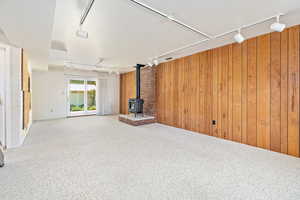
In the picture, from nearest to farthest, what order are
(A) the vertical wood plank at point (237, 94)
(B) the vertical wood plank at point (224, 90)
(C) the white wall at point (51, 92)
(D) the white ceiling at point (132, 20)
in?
(D) the white ceiling at point (132, 20) → (A) the vertical wood plank at point (237, 94) → (B) the vertical wood plank at point (224, 90) → (C) the white wall at point (51, 92)

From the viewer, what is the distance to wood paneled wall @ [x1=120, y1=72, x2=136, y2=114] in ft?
23.7

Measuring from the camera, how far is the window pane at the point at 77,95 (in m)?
7.11

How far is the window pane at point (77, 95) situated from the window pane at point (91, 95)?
0.29 m

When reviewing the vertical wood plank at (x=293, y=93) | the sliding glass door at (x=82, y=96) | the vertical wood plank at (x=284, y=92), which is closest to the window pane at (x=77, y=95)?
the sliding glass door at (x=82, y=96)

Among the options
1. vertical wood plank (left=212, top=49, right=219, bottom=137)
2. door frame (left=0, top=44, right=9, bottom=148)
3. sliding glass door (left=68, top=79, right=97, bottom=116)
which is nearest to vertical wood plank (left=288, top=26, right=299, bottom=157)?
vertical wood plank (left=212, top=49, right=219, bottom=137)

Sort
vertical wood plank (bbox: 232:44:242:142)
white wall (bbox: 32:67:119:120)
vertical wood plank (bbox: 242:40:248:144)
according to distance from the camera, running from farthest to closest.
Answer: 1. white wall (bbox: 32:67:119:120)
2. vertical wood plank (bbox: 232:44:242:142)
3. vertical wood plank (bbox: 242:40:248:144)

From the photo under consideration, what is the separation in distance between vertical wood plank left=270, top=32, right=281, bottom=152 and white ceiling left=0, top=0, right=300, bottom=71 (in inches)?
14.7

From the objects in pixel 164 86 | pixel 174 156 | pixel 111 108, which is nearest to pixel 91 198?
pixel 174 156

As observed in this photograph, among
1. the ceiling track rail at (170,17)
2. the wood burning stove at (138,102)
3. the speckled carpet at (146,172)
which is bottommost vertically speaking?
the speckled carpet at (146,172)

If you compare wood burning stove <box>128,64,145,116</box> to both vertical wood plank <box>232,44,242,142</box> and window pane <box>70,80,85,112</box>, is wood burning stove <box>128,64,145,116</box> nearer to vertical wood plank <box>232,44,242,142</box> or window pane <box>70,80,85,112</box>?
vertical wood plank <box>232,44,242,142</box>

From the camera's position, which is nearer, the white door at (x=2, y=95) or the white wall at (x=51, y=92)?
the white door at (x=2, y=95)

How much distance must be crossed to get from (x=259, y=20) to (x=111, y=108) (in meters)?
7.15

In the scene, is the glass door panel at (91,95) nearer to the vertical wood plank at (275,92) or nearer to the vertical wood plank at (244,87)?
the vertical wood plank at (244,87)

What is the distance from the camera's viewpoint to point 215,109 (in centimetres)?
374
